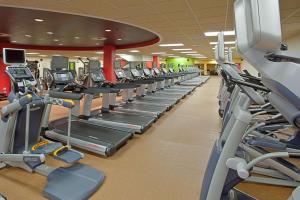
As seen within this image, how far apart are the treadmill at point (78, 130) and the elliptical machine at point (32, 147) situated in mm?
507

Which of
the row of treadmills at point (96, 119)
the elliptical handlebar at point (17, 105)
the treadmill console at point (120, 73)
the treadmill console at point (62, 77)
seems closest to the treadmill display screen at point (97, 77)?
the row of treadmills at point (96, 119)

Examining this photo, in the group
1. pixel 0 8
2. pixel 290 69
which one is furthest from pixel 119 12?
pixel 290 69

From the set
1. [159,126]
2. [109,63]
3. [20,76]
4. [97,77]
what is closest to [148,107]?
[159,126]

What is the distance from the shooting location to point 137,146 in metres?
3.47

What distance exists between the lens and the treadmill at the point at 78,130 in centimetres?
309

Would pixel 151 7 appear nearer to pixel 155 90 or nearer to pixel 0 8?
pixel 0 8

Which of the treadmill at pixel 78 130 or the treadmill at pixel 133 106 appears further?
the treadmill at pixel 133 106

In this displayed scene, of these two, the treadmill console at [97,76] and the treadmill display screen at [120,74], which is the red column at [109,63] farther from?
the treadmill console at [97,76]

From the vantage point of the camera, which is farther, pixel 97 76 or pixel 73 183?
pixel 97 76

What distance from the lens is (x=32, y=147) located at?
2.52 meters

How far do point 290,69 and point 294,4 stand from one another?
4.90 meters

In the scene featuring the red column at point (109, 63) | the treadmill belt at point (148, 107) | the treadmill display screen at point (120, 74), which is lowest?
the treadmill belt at point (148, 107)

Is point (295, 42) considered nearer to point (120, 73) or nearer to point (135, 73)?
point (135, 73)

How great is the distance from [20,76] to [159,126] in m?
2.83
